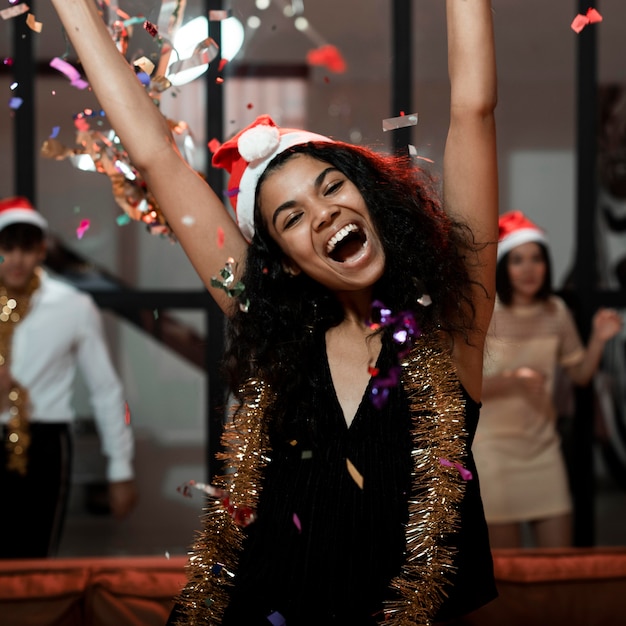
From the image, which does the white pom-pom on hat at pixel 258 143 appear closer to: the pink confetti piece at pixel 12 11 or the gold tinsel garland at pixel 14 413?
the pink confetti piece at pixel 12 11

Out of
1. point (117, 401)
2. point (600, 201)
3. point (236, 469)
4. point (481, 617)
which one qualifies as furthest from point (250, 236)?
point (600, 201)

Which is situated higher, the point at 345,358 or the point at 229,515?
the point at 345,358

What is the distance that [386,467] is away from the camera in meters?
1.35

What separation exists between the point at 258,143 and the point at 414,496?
0.58 m

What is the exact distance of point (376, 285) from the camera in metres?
1.43

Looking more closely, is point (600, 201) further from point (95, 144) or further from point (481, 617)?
point (95, 144)

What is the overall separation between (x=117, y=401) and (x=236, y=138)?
172 centimetres

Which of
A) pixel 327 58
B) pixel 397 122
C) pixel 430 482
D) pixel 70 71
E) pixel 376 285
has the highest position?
pixel 327 58

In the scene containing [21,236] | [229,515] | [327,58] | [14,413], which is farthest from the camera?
[327,58]

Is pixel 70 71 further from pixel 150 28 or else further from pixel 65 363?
pixel 65 363

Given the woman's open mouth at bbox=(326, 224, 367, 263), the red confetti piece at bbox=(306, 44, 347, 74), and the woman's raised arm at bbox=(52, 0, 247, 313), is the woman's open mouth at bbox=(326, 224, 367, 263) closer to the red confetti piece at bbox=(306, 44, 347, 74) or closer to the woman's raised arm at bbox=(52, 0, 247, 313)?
the woman's raised arm at bbox=(52, 0, 247, 313)

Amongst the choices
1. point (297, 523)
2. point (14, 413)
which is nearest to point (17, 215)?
point (14, 413)

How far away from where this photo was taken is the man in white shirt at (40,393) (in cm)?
289

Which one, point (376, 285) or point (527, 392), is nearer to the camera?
point (376, 285)
